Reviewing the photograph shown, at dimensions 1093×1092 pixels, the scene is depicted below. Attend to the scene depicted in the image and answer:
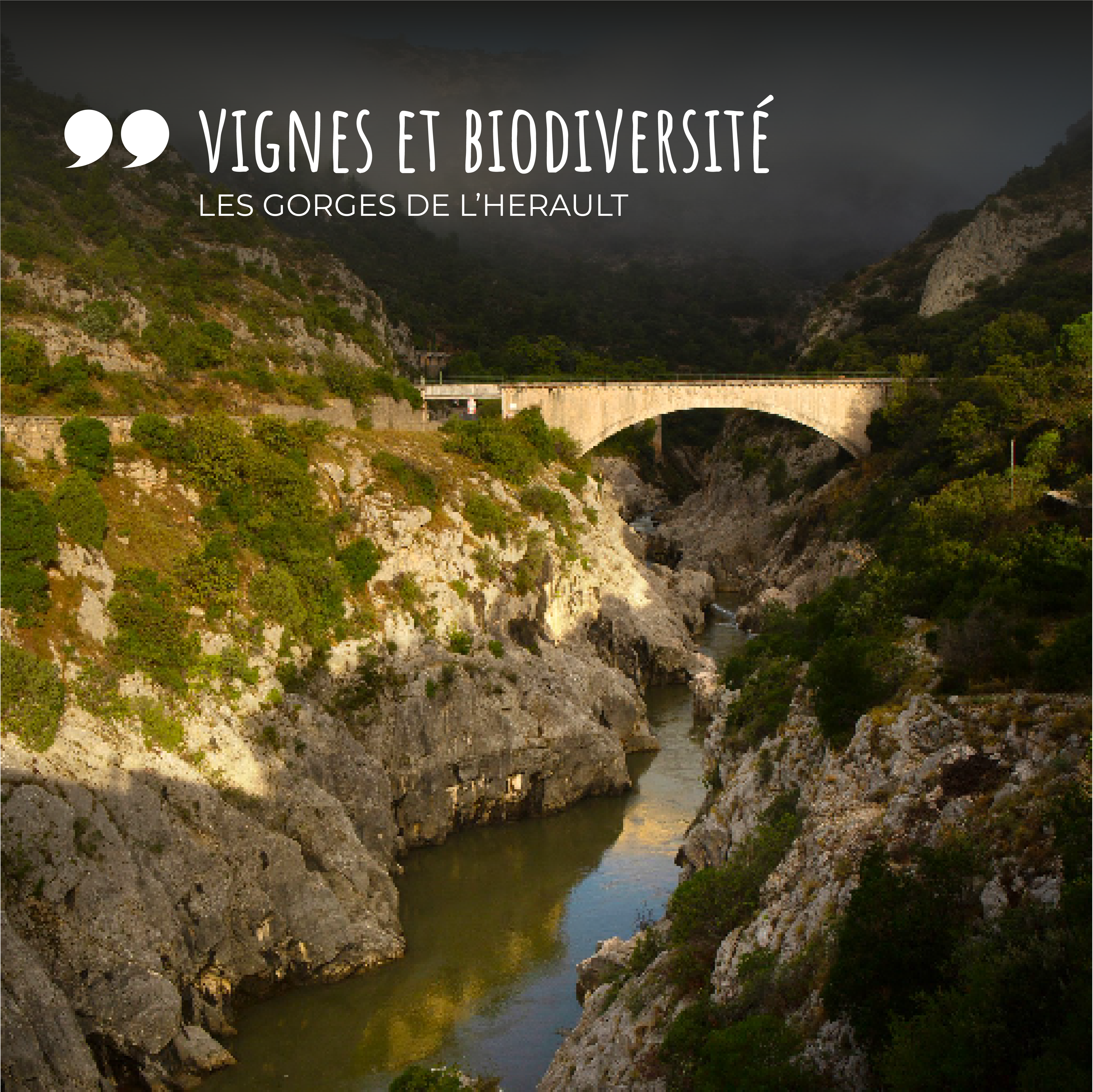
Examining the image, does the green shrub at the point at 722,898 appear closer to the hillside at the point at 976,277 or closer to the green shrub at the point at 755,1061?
the green shrub at the point at 755,1061

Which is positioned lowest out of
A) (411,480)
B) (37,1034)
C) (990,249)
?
(37,1034)

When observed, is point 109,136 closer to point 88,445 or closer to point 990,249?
point 88,445

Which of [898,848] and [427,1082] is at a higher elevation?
[898,848]

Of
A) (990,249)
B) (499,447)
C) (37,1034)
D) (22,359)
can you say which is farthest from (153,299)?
(990,249)

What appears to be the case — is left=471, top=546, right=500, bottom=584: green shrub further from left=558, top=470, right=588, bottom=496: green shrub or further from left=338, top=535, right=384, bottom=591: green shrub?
left=558, top=470, right=588, bottom=496: green shrub

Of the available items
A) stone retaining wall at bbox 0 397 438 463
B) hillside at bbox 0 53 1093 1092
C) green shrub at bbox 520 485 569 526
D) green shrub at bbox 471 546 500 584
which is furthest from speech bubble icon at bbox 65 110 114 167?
green shrub at bbox 471 546 500 584

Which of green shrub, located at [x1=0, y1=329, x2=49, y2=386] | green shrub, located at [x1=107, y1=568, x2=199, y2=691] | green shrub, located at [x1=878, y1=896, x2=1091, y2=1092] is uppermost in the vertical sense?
green shrub, located at [x1=0, y1=329, x2=49, y2=386]
